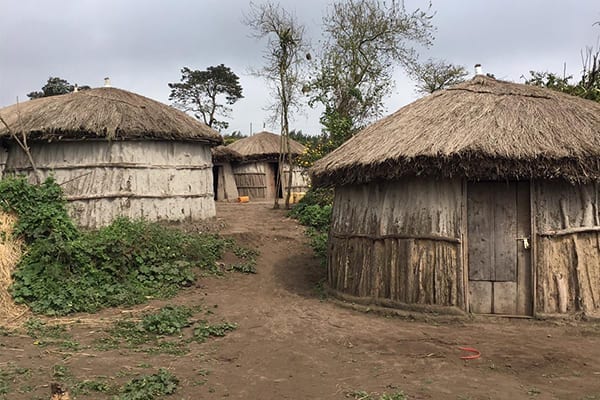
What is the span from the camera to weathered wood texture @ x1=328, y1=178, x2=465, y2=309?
735cm

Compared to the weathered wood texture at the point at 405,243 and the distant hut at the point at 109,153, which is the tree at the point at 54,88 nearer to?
the distant hut at the point at 109,153

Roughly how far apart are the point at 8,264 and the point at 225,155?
14532 mm

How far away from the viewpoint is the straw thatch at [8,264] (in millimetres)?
7648

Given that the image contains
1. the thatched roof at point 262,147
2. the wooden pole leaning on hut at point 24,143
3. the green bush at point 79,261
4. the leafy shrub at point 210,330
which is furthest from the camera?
the thatched roof at point 262,147

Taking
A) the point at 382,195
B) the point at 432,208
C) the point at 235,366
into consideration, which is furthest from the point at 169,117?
the point at 235,366

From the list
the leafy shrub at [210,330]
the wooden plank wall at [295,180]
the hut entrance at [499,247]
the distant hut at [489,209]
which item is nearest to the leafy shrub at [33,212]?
the leafy shrub at [210,330]

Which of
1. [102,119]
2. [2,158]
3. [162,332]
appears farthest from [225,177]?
[162,332]

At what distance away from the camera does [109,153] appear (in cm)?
1220

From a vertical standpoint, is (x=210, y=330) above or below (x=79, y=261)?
below

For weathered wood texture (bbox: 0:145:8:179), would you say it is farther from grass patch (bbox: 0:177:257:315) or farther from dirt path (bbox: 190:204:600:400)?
dirt path (bbox: 190:204:600:400)

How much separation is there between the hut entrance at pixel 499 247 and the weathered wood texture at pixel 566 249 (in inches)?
6.1

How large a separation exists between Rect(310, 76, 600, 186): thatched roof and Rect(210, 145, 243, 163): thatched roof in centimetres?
1392

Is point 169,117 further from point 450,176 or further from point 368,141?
point 450,176

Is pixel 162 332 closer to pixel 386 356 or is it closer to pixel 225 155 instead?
pixel 386 356
